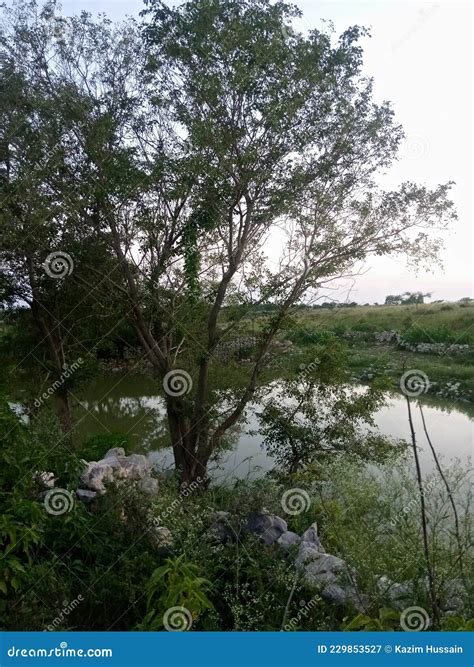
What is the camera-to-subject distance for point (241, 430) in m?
10.3

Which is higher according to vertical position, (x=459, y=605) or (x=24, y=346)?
(x=24, y=346)

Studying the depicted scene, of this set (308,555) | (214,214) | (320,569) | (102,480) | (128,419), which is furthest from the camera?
(128,419)

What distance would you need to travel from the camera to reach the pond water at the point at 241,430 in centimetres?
1015

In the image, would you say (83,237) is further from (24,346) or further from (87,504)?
(87,504)

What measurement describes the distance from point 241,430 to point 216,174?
4709 mm

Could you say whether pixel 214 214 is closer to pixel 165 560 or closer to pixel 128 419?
pixel 165 560

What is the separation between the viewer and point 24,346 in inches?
501

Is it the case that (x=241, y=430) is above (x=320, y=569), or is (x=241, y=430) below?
above

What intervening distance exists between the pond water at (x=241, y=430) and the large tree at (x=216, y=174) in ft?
4.44

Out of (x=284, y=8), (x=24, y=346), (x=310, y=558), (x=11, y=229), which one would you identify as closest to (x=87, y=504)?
(x=310, y=558)

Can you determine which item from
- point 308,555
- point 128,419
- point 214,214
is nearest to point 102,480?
→ point 308,555

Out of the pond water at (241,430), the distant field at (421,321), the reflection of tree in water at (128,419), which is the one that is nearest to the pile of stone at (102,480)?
the pond water at (241,430)

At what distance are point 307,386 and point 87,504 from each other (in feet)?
16.9

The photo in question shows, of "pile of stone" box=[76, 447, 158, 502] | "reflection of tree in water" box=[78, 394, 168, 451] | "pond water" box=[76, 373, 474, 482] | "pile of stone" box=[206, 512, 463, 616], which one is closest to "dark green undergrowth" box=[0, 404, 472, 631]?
"pile of stone" box=[206, 512, 463, 616]
